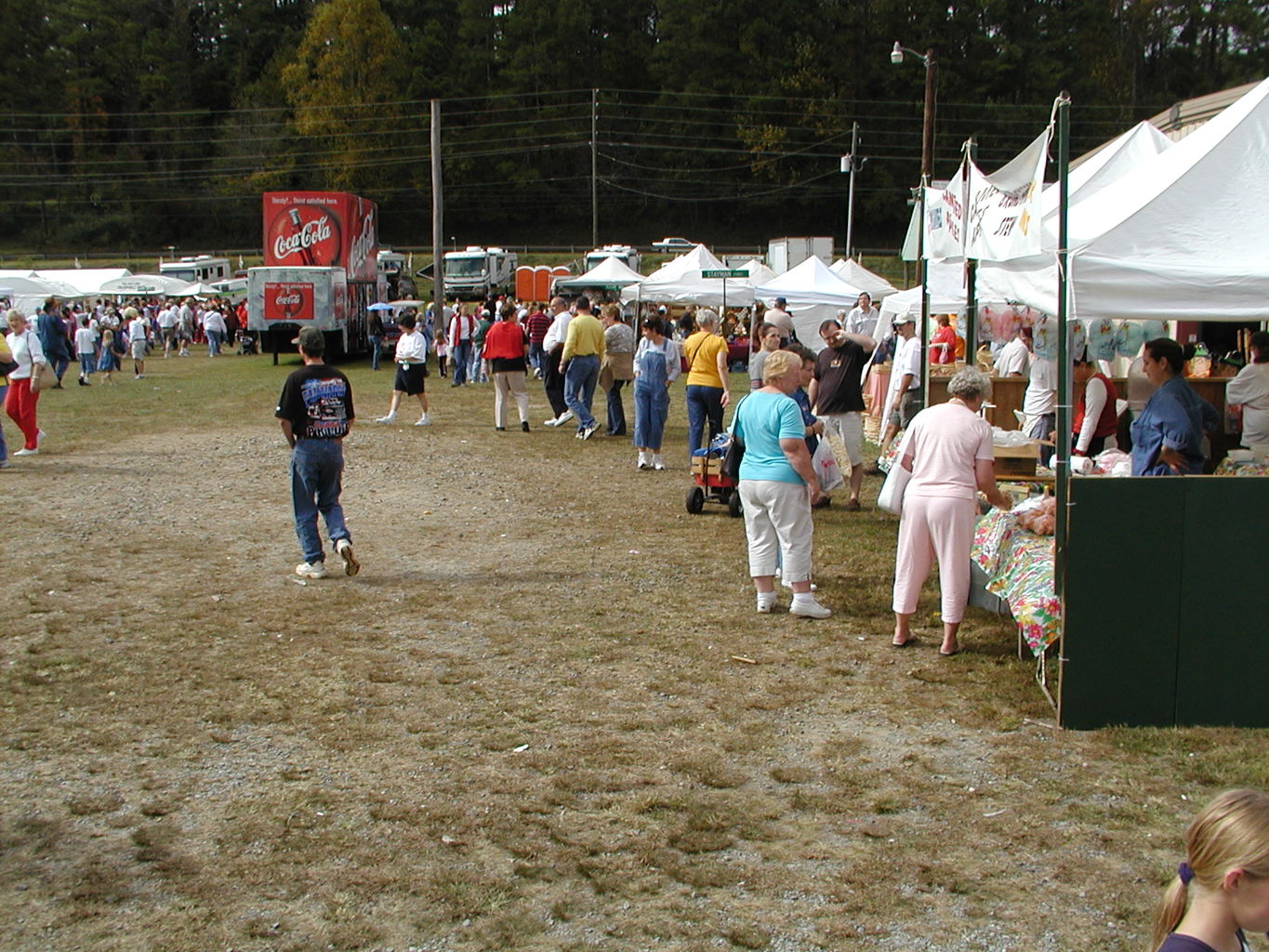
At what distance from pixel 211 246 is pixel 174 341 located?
37103 millimetres

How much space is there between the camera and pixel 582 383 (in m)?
15.6

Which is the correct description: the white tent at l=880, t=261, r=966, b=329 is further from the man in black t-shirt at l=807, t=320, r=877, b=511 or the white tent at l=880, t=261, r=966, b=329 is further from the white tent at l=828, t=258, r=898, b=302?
the man in black t-shirt at l=807, t=320, r=877, b=511

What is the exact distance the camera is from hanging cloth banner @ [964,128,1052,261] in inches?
233

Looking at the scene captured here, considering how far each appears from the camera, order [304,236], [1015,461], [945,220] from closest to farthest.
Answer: [1015,461] < [945,220] < [304,236]

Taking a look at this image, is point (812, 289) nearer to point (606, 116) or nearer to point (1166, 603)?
point (1166, 603)

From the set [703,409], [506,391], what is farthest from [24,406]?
[703,409]

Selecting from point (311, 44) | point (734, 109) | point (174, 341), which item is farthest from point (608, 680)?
point (311, 44)

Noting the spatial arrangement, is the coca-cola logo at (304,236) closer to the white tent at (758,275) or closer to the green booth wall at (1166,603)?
the white tent at (758,275)

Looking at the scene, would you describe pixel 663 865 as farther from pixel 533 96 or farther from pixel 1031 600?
pixel 533 96

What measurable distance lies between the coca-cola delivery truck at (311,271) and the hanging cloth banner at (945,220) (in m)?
22.1

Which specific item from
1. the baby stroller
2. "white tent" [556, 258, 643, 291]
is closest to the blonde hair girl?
the baby stroller

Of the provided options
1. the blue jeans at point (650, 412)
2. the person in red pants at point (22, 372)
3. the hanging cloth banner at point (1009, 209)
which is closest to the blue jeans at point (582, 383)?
the blue jeans at point (650, 412)

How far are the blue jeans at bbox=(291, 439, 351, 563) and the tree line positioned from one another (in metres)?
65.1

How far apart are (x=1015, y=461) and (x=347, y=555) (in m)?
4.58
